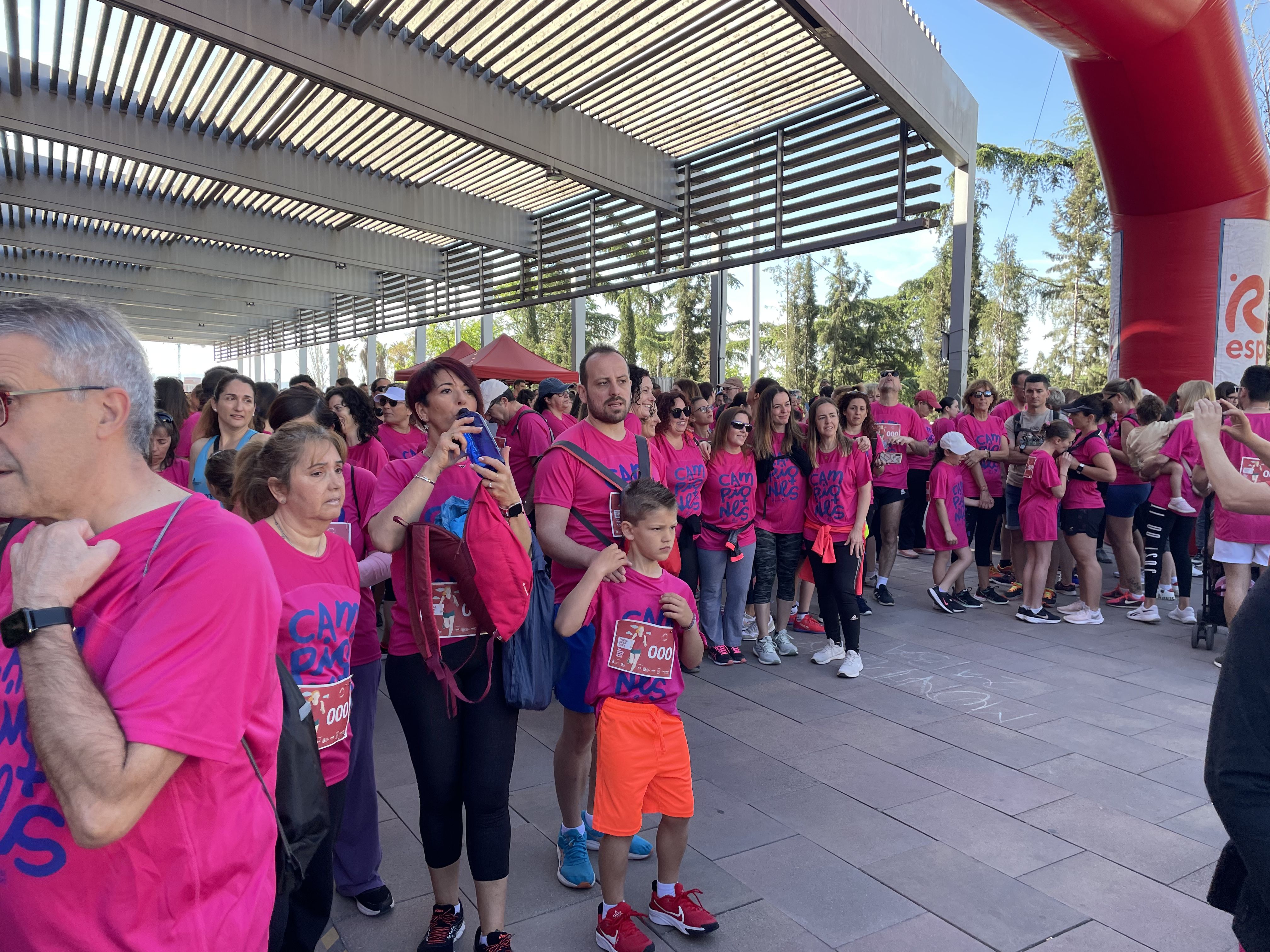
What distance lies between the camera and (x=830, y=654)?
559 centimetres

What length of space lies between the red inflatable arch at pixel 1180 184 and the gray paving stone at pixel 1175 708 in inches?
207

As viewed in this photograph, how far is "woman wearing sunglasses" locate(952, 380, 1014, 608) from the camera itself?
745 centimetres

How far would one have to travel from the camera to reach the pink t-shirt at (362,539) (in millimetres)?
2730

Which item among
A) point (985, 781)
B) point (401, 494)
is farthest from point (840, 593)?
point (401, 494)

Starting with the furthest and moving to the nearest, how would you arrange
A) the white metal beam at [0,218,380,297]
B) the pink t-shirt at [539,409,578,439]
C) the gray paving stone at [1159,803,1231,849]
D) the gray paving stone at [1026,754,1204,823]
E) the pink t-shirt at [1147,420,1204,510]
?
the white metal beam at [0,218,380,297] → the pink t-shirt at [539,409,578,439] → the pink t-shirt at [1147,420,1204,510] → the gray paving stone at [1026,754,1204,823] → the gray paving stone at [1159,803,1231,849]

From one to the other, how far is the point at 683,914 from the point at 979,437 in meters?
6.20

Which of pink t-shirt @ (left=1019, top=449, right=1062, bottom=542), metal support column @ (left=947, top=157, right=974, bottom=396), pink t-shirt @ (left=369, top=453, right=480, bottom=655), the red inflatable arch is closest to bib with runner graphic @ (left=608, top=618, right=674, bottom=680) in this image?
pink t-shirt @ (left=369, top=453, right=480, bottom=655)

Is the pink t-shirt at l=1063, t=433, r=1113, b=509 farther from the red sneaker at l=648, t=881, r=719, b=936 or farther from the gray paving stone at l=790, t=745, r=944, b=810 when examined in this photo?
the red sneaker at l=648, t=881, r=719, b=936

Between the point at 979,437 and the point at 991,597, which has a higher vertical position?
the point at 979,437

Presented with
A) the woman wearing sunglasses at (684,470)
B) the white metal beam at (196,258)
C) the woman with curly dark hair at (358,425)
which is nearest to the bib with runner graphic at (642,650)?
the woman with curly dark hair at (358,425)

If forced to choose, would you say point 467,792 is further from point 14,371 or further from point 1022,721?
A: point 1022,721

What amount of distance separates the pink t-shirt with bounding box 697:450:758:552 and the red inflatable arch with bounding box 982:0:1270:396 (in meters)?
4.97

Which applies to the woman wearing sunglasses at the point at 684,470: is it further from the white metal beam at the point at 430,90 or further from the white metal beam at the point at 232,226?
the white metal beam at the point at 232,226

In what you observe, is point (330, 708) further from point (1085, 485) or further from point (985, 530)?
point (985, 530)
